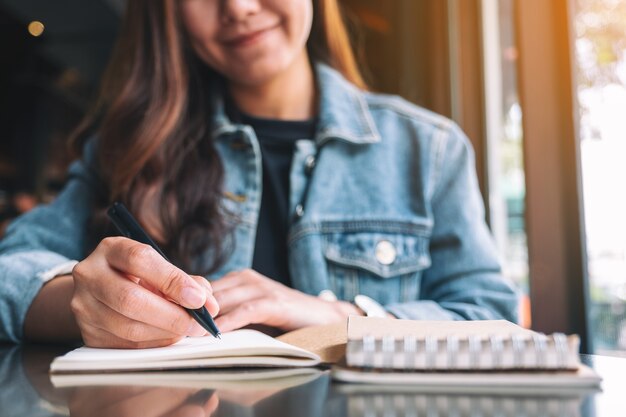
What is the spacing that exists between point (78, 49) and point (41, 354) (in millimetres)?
4323

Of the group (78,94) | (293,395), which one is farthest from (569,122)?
(78,94)

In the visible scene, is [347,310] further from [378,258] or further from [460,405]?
[460,405]

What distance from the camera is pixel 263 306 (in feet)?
2.23

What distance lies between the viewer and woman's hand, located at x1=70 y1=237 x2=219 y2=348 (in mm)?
511

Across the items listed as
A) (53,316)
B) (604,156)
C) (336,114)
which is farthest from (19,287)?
(604,156)

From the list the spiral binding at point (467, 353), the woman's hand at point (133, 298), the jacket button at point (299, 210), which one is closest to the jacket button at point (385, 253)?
the jacket button at point (299, 210)

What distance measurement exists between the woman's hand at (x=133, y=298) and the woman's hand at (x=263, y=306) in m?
0.10

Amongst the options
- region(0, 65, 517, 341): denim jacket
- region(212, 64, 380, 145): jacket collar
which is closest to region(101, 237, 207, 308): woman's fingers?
region(0, 65, 517, 341): denim jacket

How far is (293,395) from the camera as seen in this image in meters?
0.38

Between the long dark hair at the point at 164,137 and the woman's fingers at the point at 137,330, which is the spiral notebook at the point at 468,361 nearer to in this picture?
the woman's fingers at the point at 137,330

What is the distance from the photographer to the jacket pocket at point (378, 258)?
1.02 metres

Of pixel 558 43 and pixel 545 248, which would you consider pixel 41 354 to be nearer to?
pixel 545 248

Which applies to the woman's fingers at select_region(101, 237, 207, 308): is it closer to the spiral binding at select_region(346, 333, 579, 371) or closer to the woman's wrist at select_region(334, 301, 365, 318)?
the spiral binding at select_region(346, 333, 579, 371)

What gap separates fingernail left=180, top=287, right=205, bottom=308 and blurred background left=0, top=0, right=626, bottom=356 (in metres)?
0.89
